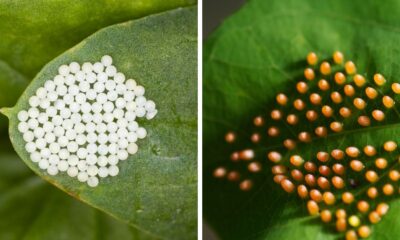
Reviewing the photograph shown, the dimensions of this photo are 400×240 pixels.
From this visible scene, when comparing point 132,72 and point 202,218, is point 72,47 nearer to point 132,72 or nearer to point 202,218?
point 132,72

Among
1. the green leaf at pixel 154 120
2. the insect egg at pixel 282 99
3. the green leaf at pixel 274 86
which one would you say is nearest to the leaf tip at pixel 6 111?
the green leaf at pixel 154 120

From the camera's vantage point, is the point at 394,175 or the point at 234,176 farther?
the point at 234,176

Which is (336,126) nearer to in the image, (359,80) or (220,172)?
(359,80)

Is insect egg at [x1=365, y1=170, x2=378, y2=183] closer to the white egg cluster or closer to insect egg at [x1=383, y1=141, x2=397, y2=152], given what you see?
insect egg at [x1=383, y1=141, x2=397, y2=152]

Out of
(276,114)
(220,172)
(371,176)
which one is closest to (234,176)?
(220,172)

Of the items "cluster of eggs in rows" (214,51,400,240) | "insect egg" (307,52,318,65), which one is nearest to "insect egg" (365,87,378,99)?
"cluster of eggs in rows" (214,51,400,240)

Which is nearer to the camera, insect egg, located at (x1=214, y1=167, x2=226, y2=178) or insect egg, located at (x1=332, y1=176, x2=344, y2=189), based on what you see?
insect egg, located at (x1=332, y1=176, x2=344, y2=189)
